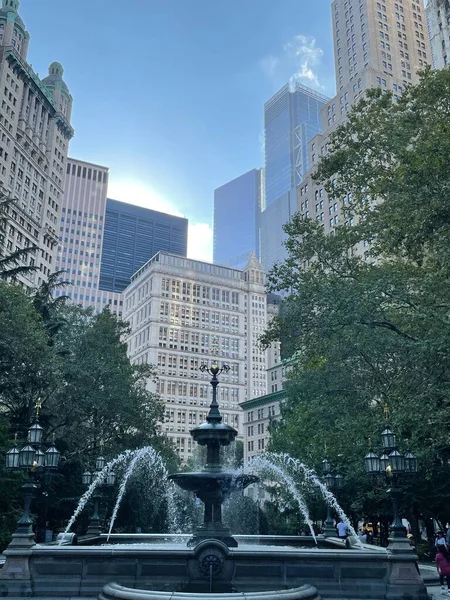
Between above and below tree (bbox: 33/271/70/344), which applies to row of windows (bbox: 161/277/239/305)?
above

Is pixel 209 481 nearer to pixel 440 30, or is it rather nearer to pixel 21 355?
pixel 21 355

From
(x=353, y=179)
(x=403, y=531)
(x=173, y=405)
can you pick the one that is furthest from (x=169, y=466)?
(x=173, y=405)

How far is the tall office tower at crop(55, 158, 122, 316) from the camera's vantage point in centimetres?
17050

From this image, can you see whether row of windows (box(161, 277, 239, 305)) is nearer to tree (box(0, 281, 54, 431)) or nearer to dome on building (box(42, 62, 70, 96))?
dome on building (box(42, 62, 70, 96))

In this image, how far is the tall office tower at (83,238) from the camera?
17050cm

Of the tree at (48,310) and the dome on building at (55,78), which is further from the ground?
the dome on building at (55,78)

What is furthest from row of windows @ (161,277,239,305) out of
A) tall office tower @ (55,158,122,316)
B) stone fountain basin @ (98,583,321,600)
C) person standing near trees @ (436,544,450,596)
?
stone fountain basin @ (98,583,321,600)

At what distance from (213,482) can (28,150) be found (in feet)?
285

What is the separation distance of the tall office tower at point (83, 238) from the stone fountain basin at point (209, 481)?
150327 mm

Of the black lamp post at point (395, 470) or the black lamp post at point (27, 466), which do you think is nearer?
the black lamp post at point (395, 470)

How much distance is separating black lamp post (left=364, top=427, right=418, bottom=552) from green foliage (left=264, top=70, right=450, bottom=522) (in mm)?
2980

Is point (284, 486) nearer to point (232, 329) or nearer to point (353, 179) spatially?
point (353, 179)

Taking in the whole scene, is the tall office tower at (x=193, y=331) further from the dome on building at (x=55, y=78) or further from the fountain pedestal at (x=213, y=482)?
the fountain pedestal at (x=213, y=482)

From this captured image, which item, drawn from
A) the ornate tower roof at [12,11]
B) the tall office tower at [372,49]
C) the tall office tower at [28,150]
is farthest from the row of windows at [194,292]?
the ornate tower roof at [12,11]
